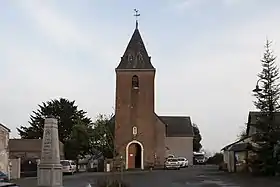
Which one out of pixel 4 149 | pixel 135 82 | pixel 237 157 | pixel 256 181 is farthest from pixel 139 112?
pixel 256 181

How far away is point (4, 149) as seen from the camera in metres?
56.0

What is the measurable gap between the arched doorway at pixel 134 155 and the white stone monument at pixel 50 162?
50.0 meters

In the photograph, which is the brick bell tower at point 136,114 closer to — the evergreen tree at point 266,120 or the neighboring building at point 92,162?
the neighboring building at point 92,162

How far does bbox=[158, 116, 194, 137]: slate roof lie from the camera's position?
10106 cm

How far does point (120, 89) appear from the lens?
74375 mm

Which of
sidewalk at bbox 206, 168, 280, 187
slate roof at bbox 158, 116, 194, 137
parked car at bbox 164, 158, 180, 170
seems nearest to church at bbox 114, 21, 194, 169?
parked car at bbox 164, 158, 180, 170

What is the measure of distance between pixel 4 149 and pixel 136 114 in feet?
75.1

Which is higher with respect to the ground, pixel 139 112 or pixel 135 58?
pixel 135 58

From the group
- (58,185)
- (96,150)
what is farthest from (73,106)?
(58,185)

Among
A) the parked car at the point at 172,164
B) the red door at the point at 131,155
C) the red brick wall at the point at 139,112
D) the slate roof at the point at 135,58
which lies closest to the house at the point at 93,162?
the red door at the point at 131,155

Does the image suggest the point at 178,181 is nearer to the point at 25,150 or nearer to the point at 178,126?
the point at 25,150

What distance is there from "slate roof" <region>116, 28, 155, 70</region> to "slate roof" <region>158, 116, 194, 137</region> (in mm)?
24785

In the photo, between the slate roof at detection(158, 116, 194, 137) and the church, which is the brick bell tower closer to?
the church

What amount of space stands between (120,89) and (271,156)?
99.8 ft
